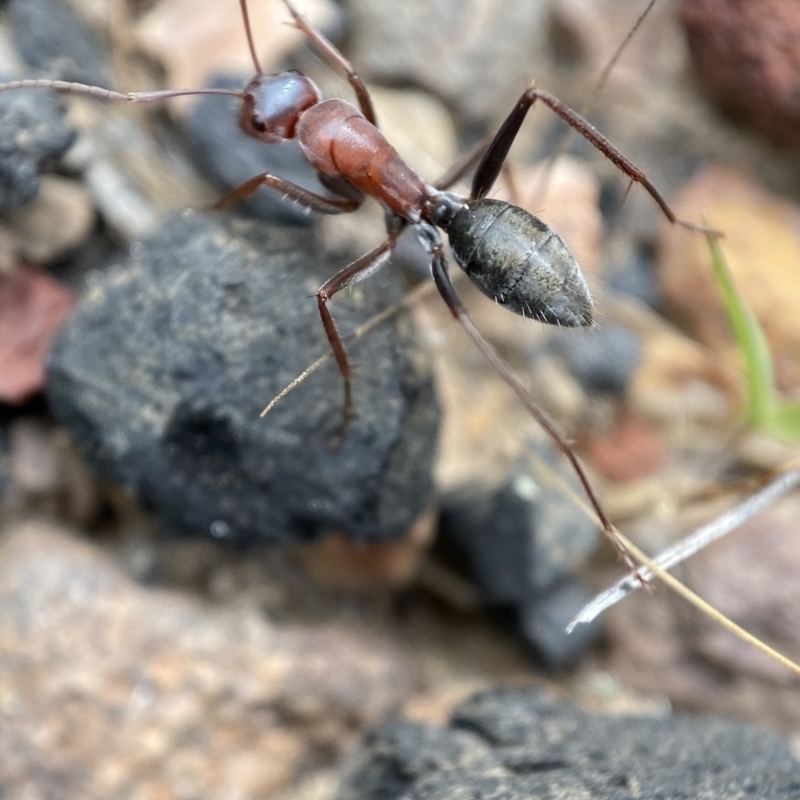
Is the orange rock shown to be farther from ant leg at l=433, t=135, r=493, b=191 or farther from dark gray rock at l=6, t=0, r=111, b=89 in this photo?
dark gray rock at l=6, t=0, r=111, b=89

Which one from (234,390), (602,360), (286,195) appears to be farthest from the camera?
(602,360)

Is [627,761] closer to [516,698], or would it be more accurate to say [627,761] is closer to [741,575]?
[516,698]

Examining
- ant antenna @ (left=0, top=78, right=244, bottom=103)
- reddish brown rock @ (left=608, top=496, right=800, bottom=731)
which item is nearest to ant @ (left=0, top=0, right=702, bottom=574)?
ant antenna @ (left=0, top=78, right=244, bottom=103)

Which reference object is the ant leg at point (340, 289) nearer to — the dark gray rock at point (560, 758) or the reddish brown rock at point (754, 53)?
the dark gray rock at point (560, 758)

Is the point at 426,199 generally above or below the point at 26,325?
above

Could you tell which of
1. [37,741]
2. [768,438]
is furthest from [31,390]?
[768,438]

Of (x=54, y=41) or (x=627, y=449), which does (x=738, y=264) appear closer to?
(x=627, y=449)

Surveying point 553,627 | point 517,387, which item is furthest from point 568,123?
point 553,627
